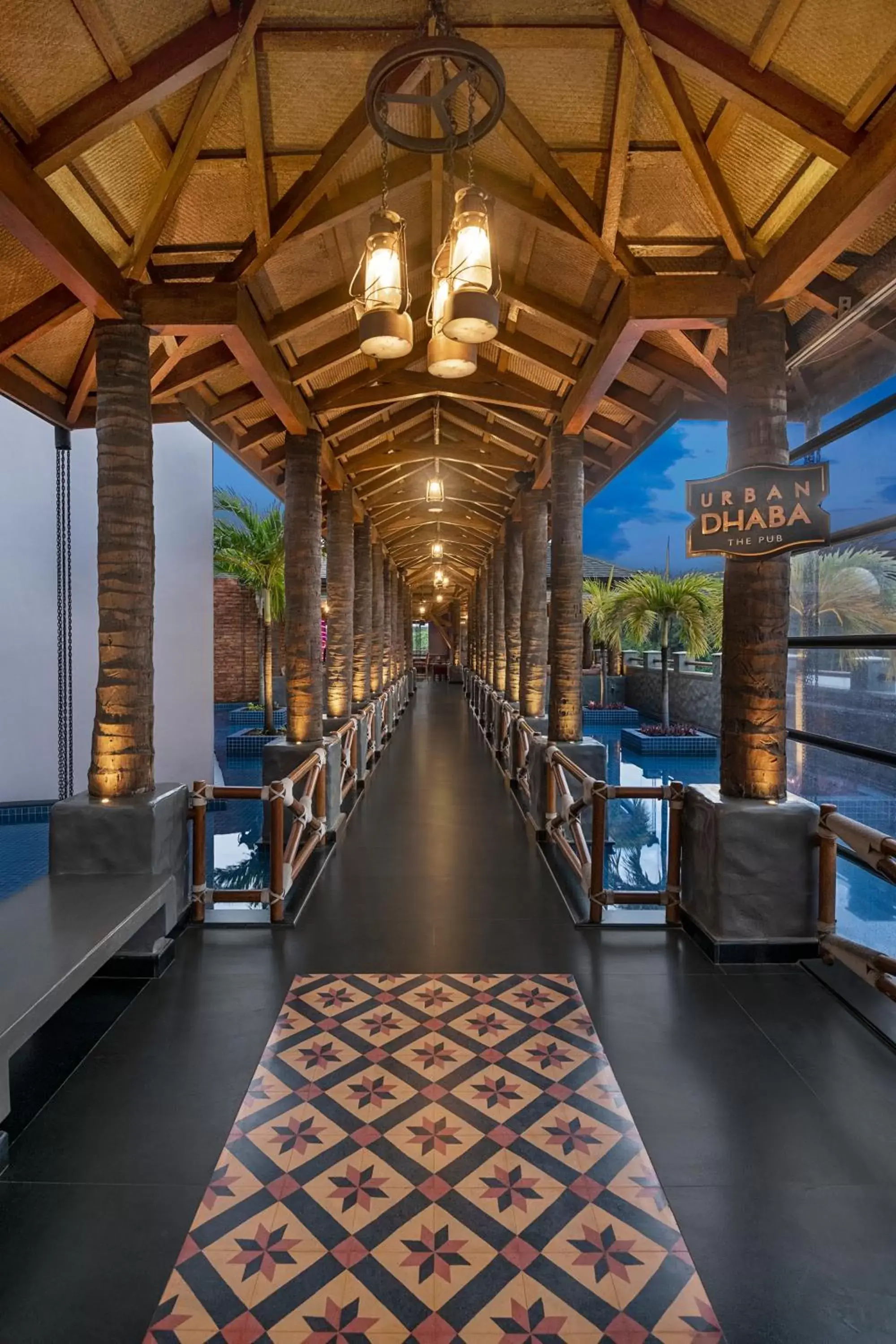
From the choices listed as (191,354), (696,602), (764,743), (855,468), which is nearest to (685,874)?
(764,743)

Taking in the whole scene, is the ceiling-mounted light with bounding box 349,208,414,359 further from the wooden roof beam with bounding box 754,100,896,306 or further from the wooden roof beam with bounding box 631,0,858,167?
the wooden roof beam with bounding box 754,100,896,306

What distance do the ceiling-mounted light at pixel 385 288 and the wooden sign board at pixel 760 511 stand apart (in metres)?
1.76

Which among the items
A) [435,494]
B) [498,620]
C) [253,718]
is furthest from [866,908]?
[253,718]

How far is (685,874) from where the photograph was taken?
420 centimetres

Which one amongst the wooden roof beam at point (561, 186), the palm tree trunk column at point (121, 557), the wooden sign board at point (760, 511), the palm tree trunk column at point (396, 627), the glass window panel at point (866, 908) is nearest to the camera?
the wooden sign board at point (760, 511)

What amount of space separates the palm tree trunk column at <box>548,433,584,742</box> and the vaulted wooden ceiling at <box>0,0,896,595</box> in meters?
0.94

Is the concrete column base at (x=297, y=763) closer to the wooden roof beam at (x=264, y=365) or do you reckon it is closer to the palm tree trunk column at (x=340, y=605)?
the palm tree trunk column at (x=340, y=605)

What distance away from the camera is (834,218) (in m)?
3.07

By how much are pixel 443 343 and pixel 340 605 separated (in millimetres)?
6569

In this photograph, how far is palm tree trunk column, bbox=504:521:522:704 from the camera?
1199 centimetres

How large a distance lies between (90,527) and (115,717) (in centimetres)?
695

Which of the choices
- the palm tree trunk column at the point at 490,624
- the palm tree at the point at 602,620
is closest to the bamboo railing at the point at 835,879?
the palm tree trunk column at the point at 490,624

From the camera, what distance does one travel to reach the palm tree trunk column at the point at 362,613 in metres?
11.3

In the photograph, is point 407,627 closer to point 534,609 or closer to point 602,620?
point 602,620
